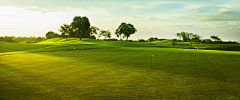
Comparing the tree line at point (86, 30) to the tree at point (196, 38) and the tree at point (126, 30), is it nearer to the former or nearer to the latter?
the tree at point (126, 30)

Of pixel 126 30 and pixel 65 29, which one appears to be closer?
pixel 65 29

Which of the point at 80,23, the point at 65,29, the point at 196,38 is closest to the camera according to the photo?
the point at 196,38

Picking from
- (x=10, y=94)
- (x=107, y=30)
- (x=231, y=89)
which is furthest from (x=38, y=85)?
(x=107, y=30)

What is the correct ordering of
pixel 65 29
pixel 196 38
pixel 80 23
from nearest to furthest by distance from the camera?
pixel 196 38
pixel 65 29
pixel 80 23

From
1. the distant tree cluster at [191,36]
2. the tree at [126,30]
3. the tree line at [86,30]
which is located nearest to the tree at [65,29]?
the tree line at [86,30]

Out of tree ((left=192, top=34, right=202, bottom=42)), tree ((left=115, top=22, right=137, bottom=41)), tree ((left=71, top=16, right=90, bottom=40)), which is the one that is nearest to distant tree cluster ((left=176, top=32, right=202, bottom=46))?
tree ((left=192, top=34, right=202, bottom=42))

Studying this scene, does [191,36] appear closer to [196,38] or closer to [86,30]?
[196,38]

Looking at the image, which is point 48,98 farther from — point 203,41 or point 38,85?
point 203,41

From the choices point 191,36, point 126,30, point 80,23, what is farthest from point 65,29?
point 191,36

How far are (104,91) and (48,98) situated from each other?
8.81 ft

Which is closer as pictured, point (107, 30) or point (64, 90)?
point (64, 90)

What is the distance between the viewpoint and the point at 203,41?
96000mm

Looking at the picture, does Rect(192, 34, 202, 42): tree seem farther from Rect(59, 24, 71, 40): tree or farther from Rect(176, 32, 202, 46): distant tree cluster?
Answer: Rect(59, 24, 71, 40): tree

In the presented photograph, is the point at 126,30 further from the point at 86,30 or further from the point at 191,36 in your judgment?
the point at 191,36
